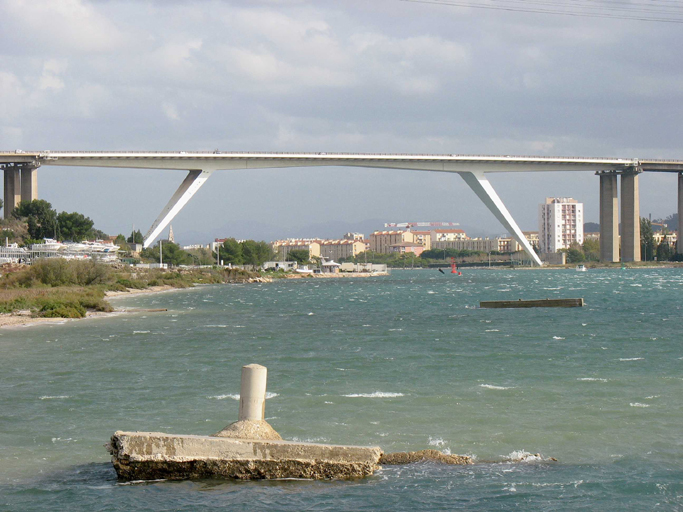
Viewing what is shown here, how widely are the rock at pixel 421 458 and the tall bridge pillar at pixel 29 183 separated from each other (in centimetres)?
6944

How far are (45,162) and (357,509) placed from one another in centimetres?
6846

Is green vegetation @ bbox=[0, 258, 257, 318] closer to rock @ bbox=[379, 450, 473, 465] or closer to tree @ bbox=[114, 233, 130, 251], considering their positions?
tree @ bbox=[114, 233, 130, 251]

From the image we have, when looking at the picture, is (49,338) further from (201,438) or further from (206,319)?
(201,438)

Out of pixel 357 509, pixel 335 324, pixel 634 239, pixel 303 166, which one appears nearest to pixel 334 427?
pixel 357 509

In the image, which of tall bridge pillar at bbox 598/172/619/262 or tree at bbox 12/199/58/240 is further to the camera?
tall bridge pillar at bbox 598/172/619/262

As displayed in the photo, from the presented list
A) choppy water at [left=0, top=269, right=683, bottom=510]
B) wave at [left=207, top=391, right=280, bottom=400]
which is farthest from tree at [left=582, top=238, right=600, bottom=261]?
wave at [left=207, top=391, right=280, bottom=400]

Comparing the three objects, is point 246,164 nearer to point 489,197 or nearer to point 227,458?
point 489,197

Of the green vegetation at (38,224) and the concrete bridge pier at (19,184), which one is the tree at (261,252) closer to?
the green vegetation at (38,224)

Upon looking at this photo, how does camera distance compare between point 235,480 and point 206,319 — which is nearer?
point 235,480

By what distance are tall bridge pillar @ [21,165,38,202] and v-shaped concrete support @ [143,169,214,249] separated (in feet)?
36.6

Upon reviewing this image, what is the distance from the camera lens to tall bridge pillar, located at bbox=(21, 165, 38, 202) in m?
71.1

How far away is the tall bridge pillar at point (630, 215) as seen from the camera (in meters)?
94.9

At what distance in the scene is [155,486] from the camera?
7.22 m

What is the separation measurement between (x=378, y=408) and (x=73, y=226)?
218 ft
